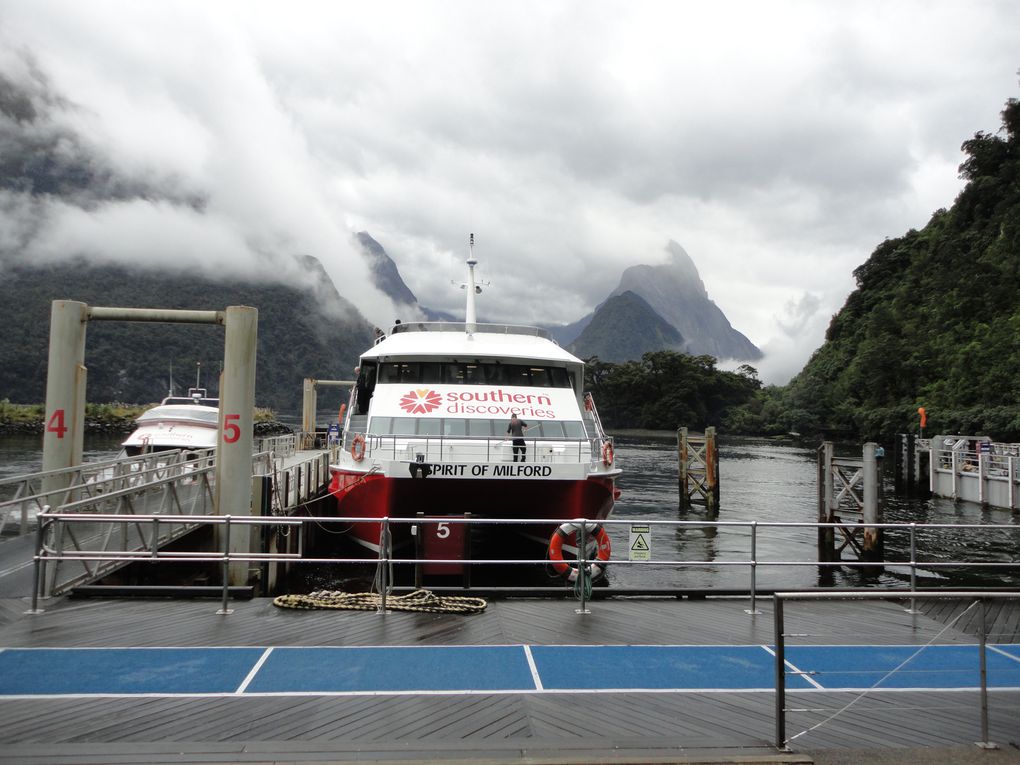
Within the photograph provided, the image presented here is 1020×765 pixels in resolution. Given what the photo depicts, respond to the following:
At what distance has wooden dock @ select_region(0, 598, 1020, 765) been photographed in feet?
17.0

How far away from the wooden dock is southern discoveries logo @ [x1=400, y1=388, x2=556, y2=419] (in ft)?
28.7

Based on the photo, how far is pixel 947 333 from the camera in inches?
2805

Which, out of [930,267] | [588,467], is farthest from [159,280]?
[588,467]

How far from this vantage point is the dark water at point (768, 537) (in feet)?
63.8

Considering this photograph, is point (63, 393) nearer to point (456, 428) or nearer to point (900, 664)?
point (456, 428)

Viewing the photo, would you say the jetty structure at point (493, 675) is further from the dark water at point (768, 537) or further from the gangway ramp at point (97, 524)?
the dark water at point (768, 537)

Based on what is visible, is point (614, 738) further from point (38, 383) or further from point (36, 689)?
point (38, 383)

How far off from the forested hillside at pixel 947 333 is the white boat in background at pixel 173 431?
5079cm

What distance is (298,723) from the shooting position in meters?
5.70

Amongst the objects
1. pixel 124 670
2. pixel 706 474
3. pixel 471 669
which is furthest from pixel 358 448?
pixel 706 474

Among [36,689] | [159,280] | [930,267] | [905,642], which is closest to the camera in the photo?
[36,689]

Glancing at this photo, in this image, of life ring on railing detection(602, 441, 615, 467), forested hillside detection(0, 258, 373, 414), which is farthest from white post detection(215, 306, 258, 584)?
forested hillside detection(0, 258, 373, 414)

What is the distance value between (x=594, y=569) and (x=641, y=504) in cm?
2632

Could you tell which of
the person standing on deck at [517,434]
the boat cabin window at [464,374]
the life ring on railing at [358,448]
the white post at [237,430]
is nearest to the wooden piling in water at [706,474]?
the boat cabin window at [464,374]
